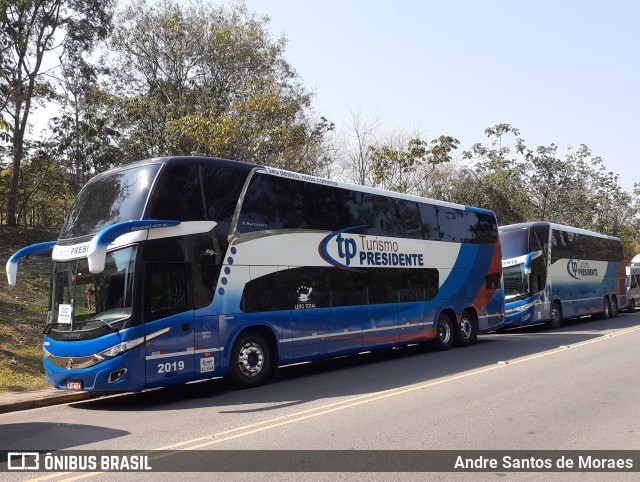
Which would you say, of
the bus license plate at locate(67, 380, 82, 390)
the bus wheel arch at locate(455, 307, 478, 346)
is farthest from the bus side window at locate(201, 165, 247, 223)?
the bus wheel arch at locate(455, 307, 478, 346)

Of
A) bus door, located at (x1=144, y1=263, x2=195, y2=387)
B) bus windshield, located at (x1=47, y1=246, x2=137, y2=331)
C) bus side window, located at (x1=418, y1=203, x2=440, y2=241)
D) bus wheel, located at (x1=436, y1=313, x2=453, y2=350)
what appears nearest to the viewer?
bus windshield, located at (x1=47, y1=246, x2=137, y2=331)

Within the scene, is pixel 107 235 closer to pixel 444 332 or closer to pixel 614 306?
pixel 444 332

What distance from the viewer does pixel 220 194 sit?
35.4 feet

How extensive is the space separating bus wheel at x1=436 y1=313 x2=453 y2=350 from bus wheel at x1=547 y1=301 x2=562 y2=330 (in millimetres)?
8137

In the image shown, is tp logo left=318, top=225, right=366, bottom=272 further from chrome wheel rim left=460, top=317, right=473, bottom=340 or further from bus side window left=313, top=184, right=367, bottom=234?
chrome wheel rim left=460, top=317, right=473, bottom=340

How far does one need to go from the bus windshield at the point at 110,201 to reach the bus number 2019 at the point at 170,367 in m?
2.38

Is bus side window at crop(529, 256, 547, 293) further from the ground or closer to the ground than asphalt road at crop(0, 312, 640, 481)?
further from the ground

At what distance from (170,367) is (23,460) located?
11.2 ft

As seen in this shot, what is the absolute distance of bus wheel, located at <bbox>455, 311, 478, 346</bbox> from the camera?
17.2 meters

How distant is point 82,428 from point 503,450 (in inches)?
211

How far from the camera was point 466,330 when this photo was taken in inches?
694

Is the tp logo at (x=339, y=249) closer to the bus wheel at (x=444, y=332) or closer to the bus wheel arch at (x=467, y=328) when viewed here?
the bus wheel at (x=444, y=332)

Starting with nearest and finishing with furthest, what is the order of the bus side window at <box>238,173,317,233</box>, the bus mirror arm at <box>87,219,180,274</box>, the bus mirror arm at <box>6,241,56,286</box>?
the bus mirror arm at <box>87,219,180,274</box>, the bus mirror arm at <box>6,241,56,286</box>, the bus side window at <box>238,173,317,233</box>

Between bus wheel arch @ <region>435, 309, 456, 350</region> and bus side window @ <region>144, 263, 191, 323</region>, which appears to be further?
bus wheel arch @ <region>435, 309, 456, 350</region>
